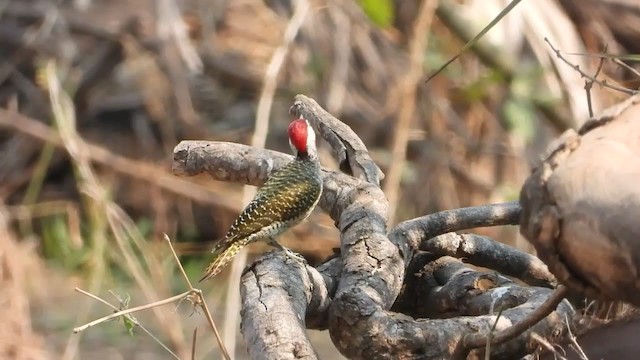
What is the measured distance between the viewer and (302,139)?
51.4 inches

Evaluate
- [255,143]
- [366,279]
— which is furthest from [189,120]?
[366,279]

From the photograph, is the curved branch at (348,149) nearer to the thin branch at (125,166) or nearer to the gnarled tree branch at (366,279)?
the gnarled tree branch at (366,279)

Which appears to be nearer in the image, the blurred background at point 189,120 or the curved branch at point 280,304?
the curved branch at point 280,304

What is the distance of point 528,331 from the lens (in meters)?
0.81

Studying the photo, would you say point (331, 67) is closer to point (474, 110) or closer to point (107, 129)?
point (474, 110)

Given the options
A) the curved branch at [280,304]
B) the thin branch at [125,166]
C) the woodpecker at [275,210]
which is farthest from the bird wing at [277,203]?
the thin branch at [125,166]

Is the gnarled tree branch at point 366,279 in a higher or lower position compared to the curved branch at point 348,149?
lower

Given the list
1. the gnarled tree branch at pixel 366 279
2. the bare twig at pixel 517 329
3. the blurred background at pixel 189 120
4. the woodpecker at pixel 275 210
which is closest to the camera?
the bare twig at pixel 517 329

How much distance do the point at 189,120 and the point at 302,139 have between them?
60.2 inches

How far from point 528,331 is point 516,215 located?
25 cm

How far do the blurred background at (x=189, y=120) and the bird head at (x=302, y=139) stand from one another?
38.2 inches

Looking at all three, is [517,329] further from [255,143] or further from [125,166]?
[125,166]

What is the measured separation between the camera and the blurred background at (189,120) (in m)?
2.39

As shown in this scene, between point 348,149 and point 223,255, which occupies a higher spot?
point 348,149
